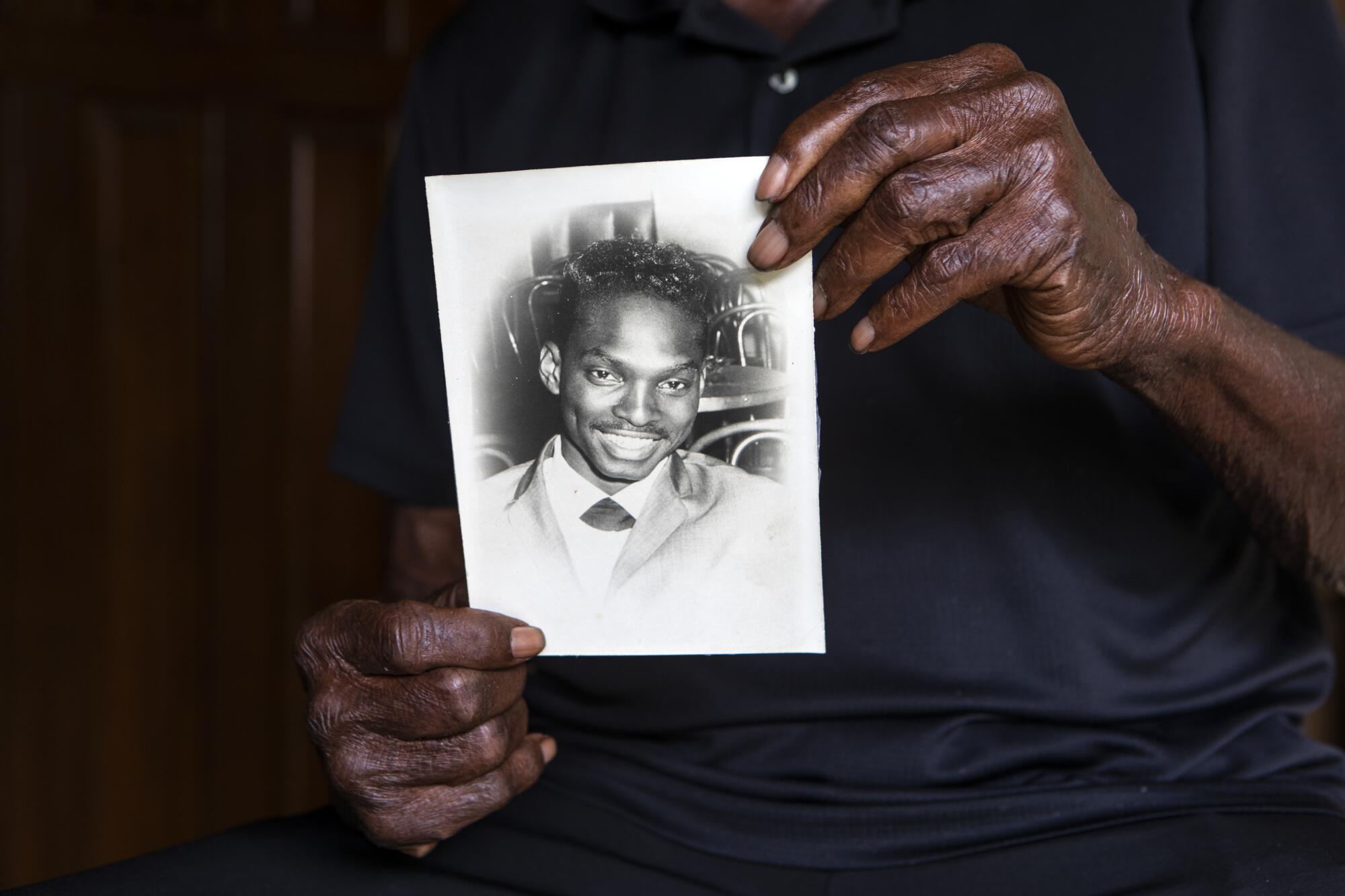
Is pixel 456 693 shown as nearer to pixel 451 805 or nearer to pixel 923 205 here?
pixel 451 805

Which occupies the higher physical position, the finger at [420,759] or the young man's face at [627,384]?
the young man's face at [627,384]

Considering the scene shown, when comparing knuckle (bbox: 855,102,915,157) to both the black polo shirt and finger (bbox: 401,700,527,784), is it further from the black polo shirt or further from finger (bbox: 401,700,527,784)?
finger (bbox: 401,700,527,784)

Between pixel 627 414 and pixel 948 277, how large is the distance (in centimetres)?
22

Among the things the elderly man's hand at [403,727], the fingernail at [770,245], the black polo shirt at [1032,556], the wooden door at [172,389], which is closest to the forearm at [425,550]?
the black polo shirt at [1032,556]

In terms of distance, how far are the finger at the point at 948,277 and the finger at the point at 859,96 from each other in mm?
80

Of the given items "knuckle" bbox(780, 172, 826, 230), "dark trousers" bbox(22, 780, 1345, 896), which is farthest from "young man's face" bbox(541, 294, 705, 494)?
"dark trousers" bbox(22, 780, 1345, 896)

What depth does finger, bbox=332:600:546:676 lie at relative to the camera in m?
0.75

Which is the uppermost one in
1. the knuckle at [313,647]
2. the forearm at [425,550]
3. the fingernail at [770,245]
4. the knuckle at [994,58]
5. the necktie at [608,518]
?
the knuckle at [994,58]

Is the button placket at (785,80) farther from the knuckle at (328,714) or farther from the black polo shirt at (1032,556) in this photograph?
the knuckle at (328,714)

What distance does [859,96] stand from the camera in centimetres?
63

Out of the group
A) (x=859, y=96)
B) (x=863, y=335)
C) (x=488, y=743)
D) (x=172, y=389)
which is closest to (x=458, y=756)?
(x=488, y=743)

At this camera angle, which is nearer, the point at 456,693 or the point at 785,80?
the point at 456,693

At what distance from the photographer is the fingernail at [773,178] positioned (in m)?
0.64

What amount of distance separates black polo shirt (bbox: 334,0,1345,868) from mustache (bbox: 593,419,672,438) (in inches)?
9.7
